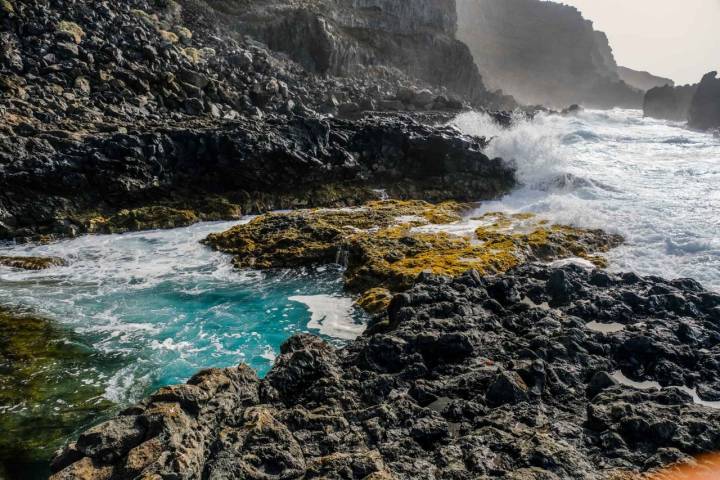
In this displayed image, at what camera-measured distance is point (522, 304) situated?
8.66 metres

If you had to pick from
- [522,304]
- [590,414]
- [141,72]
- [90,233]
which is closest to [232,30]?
[141,72]

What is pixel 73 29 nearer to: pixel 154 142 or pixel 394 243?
pixel 154 142

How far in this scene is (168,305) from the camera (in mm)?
10633

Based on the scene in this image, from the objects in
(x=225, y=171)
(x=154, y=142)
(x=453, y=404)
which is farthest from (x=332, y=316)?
(x=154, y=142)

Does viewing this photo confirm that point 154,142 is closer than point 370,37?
Yes

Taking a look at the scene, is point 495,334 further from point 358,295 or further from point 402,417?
point 358,295

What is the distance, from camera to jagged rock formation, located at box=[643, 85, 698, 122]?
83.0 m

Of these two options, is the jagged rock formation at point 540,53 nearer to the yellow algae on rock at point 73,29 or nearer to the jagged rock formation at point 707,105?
the jagged rock formation at point 707,105

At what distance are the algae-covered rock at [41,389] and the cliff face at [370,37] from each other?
159 ft

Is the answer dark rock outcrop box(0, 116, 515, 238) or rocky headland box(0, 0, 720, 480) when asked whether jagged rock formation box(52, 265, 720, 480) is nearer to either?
rocky headland box(0, 0, 720, 480)

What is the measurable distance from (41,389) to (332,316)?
537 centimetres

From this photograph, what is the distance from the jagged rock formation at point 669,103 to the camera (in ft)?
272

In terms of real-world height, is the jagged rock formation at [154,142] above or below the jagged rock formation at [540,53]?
below

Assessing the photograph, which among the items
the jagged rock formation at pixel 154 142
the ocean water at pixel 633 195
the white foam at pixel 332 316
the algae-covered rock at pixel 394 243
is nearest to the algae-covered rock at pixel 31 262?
the jagged rock formation at pixel 154 142
